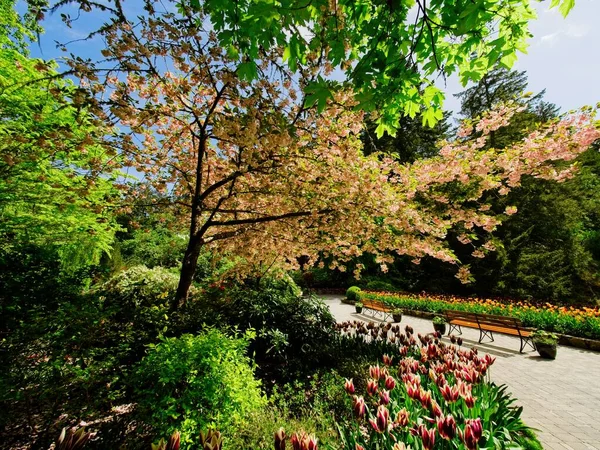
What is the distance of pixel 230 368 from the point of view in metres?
3.23

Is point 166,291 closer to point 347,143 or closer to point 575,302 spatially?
point 347,143

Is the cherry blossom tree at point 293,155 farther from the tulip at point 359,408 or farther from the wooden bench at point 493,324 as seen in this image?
the wooden bench at point 493,324

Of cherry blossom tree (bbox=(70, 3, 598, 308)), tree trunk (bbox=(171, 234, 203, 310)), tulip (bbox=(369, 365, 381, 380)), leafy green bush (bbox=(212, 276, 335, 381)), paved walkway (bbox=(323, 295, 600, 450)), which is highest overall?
cherry blossom tree (bbox=(70, 3, 598, 308))

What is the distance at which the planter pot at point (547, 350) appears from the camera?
23.5 feet

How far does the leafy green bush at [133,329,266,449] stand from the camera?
283cm

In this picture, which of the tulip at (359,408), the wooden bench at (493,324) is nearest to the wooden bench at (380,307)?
the wooden bench at (493,324)

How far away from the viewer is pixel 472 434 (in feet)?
6.40

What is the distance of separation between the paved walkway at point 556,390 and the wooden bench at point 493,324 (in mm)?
411

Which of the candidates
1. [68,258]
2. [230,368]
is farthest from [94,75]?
[68,258]

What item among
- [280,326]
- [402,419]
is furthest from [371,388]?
[280,326]

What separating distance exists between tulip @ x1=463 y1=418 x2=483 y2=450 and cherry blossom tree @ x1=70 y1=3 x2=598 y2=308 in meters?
3.37

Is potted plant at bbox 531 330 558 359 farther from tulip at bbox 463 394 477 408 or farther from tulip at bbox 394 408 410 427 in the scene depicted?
tulip at bbox 394 408 410 427

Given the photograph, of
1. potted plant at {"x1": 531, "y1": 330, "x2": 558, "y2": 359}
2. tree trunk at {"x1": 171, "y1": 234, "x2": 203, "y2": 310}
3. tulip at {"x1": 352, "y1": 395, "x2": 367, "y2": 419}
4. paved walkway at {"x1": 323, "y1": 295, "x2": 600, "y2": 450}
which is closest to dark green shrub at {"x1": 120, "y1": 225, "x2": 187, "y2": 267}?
tree trunk at {"x1": 171, "y1": 234, "x2": 203, "y2": 310}

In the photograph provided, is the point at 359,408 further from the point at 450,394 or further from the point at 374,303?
the point at 374,303
